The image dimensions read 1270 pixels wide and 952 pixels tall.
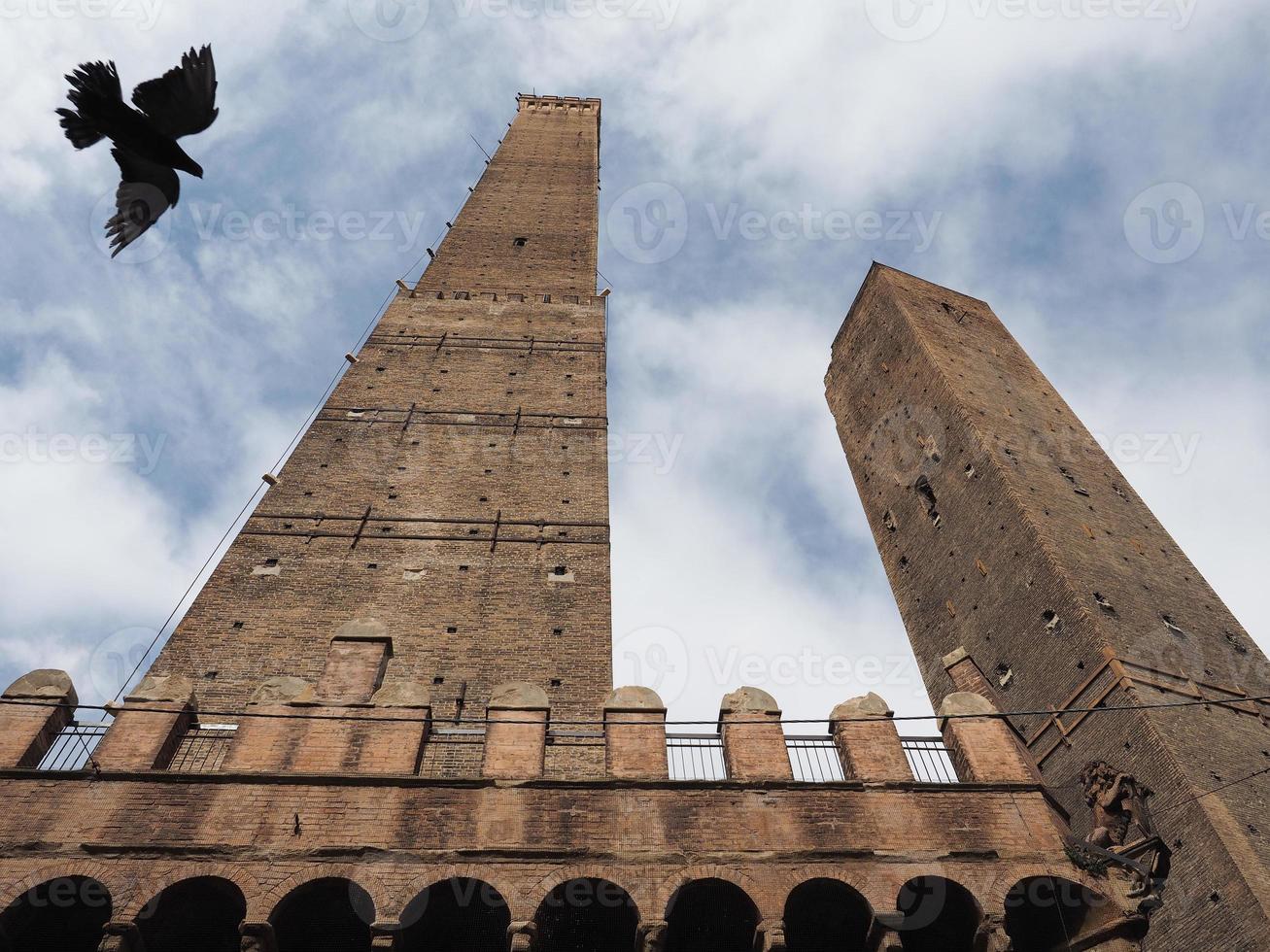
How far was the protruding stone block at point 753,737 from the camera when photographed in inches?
296

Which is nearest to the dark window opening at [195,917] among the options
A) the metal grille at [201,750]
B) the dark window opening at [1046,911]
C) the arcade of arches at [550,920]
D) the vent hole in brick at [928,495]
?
the arcade of arches at [550,920]

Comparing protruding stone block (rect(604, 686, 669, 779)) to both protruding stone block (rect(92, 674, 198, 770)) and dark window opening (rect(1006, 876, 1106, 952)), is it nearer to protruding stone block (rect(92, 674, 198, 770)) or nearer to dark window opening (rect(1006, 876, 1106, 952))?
dark window opening (rect(1006, 876, 1106, 952))

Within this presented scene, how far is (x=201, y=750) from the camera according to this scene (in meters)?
7.86

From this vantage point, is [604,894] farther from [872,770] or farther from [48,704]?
[48,704]

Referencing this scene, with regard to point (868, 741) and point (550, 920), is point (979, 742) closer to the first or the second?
point (868, 741)

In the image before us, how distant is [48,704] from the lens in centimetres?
761

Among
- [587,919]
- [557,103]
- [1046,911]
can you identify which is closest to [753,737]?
[587,919]

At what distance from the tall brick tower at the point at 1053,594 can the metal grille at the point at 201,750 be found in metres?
6.34

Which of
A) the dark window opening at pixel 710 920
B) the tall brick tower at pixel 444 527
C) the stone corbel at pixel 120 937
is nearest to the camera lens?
the stone corbel at pixel 120 937

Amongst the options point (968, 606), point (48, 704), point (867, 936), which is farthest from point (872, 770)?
point (968, 606)

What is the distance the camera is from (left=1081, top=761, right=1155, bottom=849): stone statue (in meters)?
10.1

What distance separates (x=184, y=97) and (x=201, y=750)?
5.25 meters

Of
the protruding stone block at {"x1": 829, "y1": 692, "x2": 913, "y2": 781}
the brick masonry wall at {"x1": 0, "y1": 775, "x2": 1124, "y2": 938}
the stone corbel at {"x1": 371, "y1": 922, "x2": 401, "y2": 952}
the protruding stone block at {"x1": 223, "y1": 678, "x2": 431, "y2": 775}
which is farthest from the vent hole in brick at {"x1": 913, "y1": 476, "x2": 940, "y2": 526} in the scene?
the stone corbel at {"x1": 371, "y1": 922, "x2": 401, "y2": 952}

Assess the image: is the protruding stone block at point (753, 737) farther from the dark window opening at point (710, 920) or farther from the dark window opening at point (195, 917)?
the dark window opening at point (195, 917)
